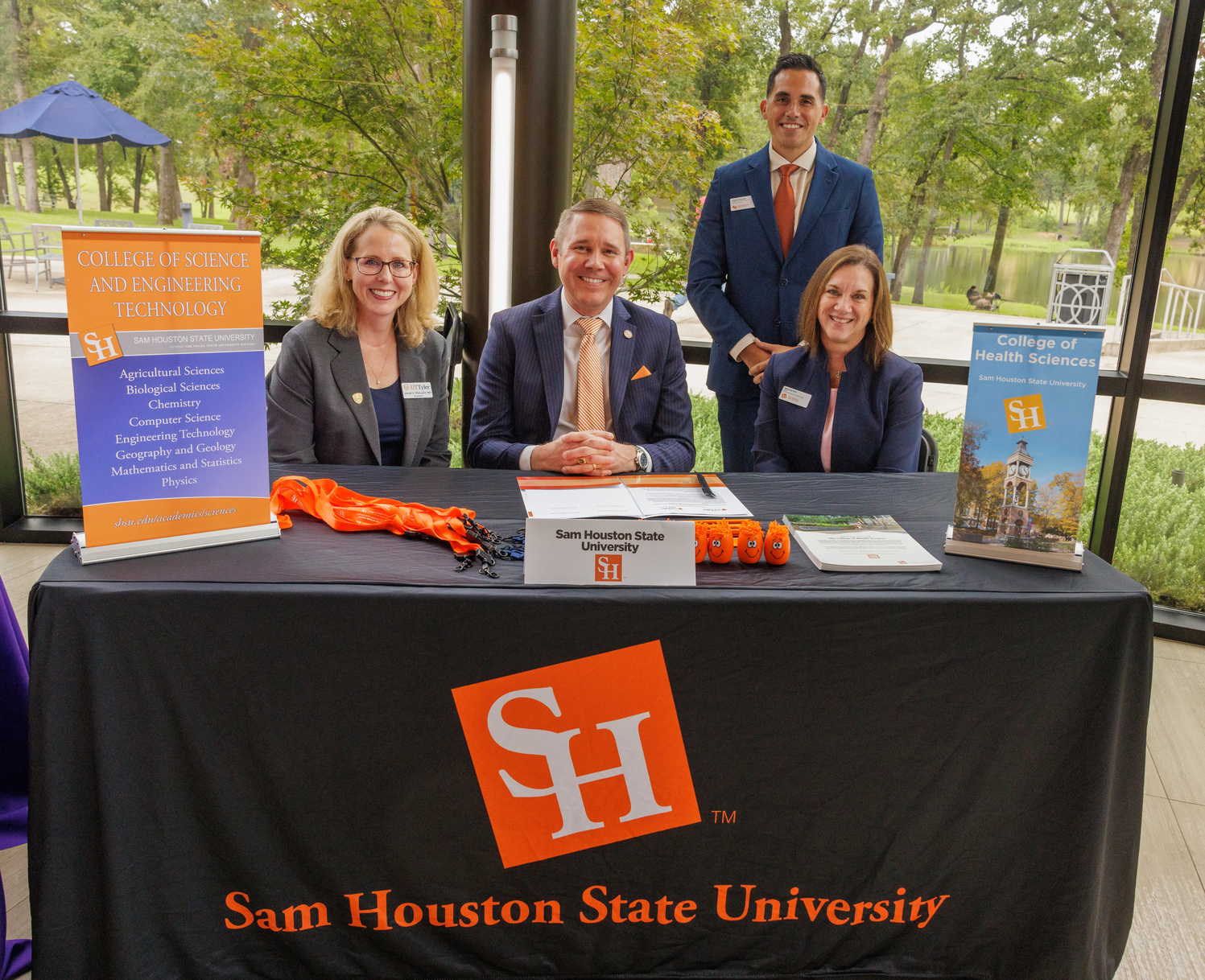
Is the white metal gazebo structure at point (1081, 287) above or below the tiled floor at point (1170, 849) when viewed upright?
above

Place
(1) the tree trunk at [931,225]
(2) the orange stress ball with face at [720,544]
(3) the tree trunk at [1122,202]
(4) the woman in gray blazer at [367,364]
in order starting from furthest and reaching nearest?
(1) the tree trunk at [931,225] < (3) the tree trunk at [1122,202] < (4) the woman in gray blazer at [367,364] < (2) the orange stress ball with face at [720,544]

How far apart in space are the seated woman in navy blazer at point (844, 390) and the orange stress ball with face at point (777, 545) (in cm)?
95

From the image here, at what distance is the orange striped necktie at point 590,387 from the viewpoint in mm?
2314

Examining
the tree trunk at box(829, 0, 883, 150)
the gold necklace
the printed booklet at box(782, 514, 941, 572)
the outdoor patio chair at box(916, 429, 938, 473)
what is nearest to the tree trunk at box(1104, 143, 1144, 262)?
the tree trunk at box(829, 0, 883, 150)

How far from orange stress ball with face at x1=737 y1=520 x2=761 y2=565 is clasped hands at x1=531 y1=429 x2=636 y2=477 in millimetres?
579

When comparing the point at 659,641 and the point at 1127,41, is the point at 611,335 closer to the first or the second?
the point at 659,641

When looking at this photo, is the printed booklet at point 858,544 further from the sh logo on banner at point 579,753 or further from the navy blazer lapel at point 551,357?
the navy blazer lapel at point 551,357

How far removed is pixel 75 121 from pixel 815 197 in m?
3.04

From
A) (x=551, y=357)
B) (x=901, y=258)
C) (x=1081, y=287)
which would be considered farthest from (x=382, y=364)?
(x=1081, y=287)

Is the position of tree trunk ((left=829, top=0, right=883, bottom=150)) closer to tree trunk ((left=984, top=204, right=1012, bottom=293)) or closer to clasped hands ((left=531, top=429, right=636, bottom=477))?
tree trunk ((left=984, top=204, right=1012, bottom=293))

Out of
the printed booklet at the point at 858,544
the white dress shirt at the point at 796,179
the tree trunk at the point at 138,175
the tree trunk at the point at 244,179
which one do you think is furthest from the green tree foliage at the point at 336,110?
the printed booklet at the point at 858,544

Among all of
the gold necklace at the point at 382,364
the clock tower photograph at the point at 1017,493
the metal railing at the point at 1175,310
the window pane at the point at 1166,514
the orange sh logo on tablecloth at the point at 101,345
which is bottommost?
the window pane at the point at 1166,514

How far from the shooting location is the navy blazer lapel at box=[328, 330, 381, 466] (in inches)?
88.5

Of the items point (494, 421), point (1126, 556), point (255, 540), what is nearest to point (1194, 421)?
point (1126, 556)
